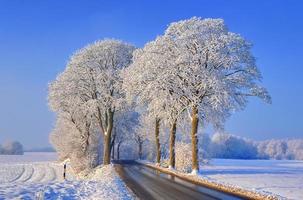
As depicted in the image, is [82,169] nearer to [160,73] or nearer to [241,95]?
[160,73]

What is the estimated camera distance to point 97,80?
53281 mm

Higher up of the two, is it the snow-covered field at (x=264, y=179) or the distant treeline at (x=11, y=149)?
the distant treeline at (x=11, y=149)

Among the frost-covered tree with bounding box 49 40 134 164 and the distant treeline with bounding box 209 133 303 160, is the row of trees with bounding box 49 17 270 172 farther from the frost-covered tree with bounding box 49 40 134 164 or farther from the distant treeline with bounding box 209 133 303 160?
the distant treeline with bounding box 209 133 303 160

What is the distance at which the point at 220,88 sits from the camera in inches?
1441

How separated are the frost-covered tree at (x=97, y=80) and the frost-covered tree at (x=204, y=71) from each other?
40.0 feet

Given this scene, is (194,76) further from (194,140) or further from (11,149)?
(11,149)

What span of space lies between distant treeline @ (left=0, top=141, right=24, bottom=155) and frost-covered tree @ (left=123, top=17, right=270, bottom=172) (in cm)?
15363

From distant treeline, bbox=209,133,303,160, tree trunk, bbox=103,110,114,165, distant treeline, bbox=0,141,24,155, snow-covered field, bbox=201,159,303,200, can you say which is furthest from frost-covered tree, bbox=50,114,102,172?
distant treeline, bbox=0,141,24,155

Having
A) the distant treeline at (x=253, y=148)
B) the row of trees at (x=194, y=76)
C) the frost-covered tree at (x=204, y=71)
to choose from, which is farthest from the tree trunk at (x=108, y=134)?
the distant treeline at (x=253, y=148)

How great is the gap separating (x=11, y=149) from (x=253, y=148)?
10252 centimetres

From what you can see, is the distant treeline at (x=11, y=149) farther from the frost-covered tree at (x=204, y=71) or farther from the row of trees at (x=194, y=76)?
the frost-covered tree at (x=204, y=71)

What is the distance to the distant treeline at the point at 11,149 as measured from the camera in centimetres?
18238

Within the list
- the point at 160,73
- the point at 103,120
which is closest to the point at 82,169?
the point at 103,120

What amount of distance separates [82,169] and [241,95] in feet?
94.2
